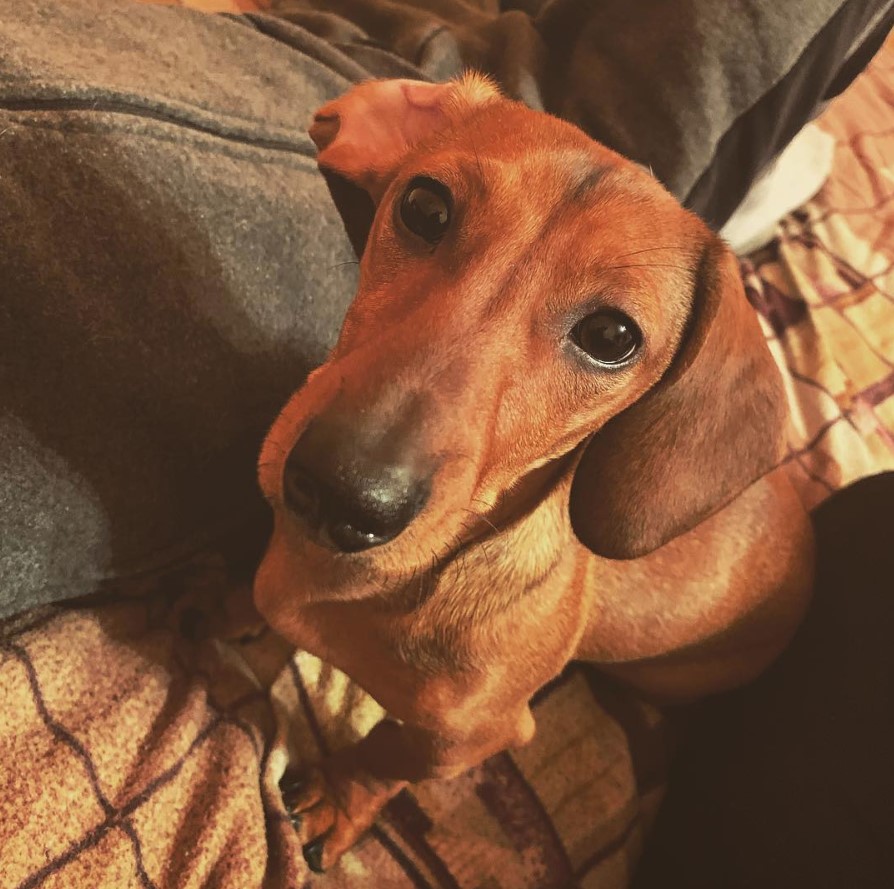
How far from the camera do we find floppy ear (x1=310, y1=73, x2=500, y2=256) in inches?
63.4

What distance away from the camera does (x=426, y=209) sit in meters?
1.41

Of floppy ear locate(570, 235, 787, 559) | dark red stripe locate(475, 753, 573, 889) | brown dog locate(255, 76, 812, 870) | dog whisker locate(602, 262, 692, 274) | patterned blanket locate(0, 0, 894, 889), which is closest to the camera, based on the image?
brown dog locate(255, 76, 812, 870)

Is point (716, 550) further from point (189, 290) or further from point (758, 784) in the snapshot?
point (189, 290)

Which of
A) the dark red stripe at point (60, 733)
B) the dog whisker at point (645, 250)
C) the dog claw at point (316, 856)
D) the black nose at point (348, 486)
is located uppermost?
the dog whisker at point (645, 250)

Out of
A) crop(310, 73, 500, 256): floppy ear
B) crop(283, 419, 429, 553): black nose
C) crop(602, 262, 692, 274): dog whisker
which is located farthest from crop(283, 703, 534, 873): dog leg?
crop(310, 73, 500, 256): floppy ear

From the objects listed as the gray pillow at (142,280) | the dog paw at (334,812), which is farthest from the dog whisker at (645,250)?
the dog paw at (334,812)

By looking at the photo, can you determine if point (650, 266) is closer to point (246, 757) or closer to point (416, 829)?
point (246, 757)

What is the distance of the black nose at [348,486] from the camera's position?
1.07 metres

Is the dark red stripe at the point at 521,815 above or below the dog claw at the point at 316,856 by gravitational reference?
above

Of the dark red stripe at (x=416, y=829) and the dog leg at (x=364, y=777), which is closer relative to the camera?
the dog leg at (x=364, y=777)

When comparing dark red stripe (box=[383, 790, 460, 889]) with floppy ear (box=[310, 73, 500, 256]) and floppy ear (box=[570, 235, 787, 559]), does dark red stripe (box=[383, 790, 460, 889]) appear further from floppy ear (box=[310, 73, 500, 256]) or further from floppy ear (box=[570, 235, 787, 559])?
floppy ear (box=[310, 73, 500, 256])

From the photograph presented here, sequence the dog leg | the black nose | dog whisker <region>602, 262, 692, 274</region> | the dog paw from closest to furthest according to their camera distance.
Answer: the black nose
dog whisker <region>602, 262, 692, 274</region>
the dog leg
the dog paw

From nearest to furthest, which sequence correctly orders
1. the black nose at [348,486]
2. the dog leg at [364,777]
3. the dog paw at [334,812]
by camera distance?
1. the black nose at [348,486]
2. the dog leg at [364,777]
3. the dog paw at [334,812]

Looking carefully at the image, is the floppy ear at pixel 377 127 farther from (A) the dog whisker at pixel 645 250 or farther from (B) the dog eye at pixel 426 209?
(A) the dog whisker at pixel 645 250
